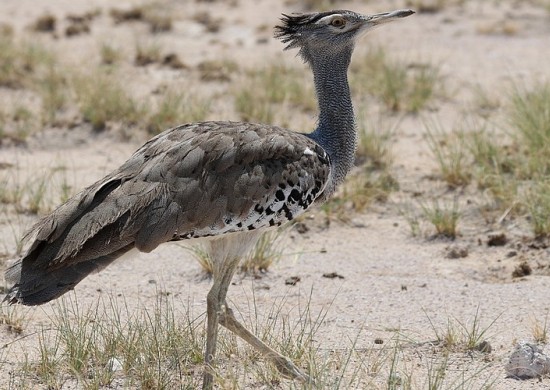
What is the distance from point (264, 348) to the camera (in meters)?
4.51

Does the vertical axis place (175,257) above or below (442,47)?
below

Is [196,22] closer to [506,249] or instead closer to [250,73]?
[250,73]

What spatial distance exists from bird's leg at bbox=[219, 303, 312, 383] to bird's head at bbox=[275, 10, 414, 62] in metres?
1.30

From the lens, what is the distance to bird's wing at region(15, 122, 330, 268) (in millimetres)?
4148

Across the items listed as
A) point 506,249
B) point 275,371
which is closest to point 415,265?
point 506,249

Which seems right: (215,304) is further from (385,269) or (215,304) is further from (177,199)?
(385,269)

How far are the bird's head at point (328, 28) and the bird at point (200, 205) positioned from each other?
0.22 metres

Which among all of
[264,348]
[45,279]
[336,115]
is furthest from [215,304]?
[336,115]

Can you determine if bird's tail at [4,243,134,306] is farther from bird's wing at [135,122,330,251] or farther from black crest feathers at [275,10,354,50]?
black crest feathers at [275,10,354,50]

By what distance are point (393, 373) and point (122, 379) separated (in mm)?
1102

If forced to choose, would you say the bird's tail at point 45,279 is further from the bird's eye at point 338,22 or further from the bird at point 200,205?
the bird's eye at point 338,22

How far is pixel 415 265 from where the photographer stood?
19.7ft

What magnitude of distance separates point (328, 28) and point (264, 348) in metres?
1.50

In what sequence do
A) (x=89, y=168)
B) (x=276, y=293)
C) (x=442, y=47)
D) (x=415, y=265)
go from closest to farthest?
(x=276, y=293)
(x=415, y=265)
(x=89, y=168)
(x=442, y=47)
